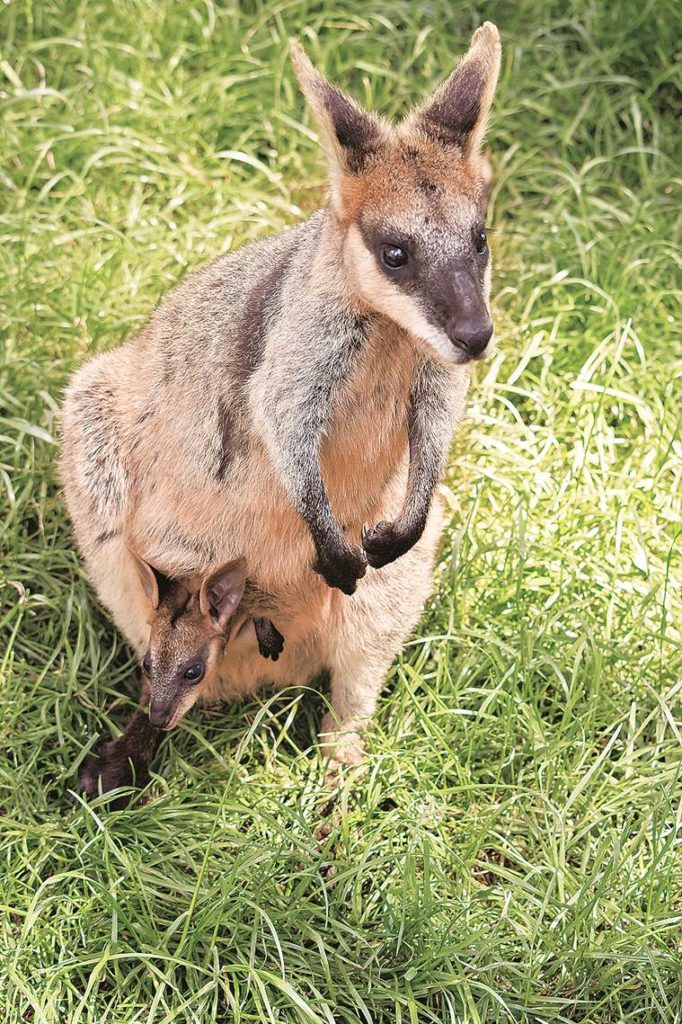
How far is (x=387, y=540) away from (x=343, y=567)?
5.9 inches

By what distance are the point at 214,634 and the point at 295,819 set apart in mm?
603

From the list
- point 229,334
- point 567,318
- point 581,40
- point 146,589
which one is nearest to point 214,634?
point 146,589

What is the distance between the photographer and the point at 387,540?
419cm

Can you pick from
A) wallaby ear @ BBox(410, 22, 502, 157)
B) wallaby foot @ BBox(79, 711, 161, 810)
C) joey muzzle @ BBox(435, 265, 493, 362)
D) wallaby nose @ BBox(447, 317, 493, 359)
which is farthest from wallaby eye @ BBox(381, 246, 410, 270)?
wallaby foot @ BBox(79, 711, 161, 810)

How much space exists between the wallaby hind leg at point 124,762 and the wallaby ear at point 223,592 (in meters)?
0.43

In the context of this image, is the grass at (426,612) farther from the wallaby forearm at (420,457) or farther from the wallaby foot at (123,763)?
the wallaby forearm at (420,457)

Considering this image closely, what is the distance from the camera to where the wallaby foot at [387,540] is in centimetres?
418

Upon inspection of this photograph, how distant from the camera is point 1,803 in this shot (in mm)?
4449

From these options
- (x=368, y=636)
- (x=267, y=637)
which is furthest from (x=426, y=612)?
A: (x=267, y=637)

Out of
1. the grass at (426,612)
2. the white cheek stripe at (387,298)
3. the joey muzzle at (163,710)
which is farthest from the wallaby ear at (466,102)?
the joey muzzle at (163,710)

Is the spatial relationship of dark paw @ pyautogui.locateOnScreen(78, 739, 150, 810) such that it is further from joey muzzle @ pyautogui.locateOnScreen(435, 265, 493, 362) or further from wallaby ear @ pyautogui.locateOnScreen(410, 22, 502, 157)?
wallaby ear @ pyautogui.locateOnScreen(410, 22, 502, 157)

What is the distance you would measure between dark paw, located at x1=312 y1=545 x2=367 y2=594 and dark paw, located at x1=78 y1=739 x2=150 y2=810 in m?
0.92

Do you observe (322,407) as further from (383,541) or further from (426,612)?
(426,612)

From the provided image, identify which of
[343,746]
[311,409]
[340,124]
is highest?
[340,124]
